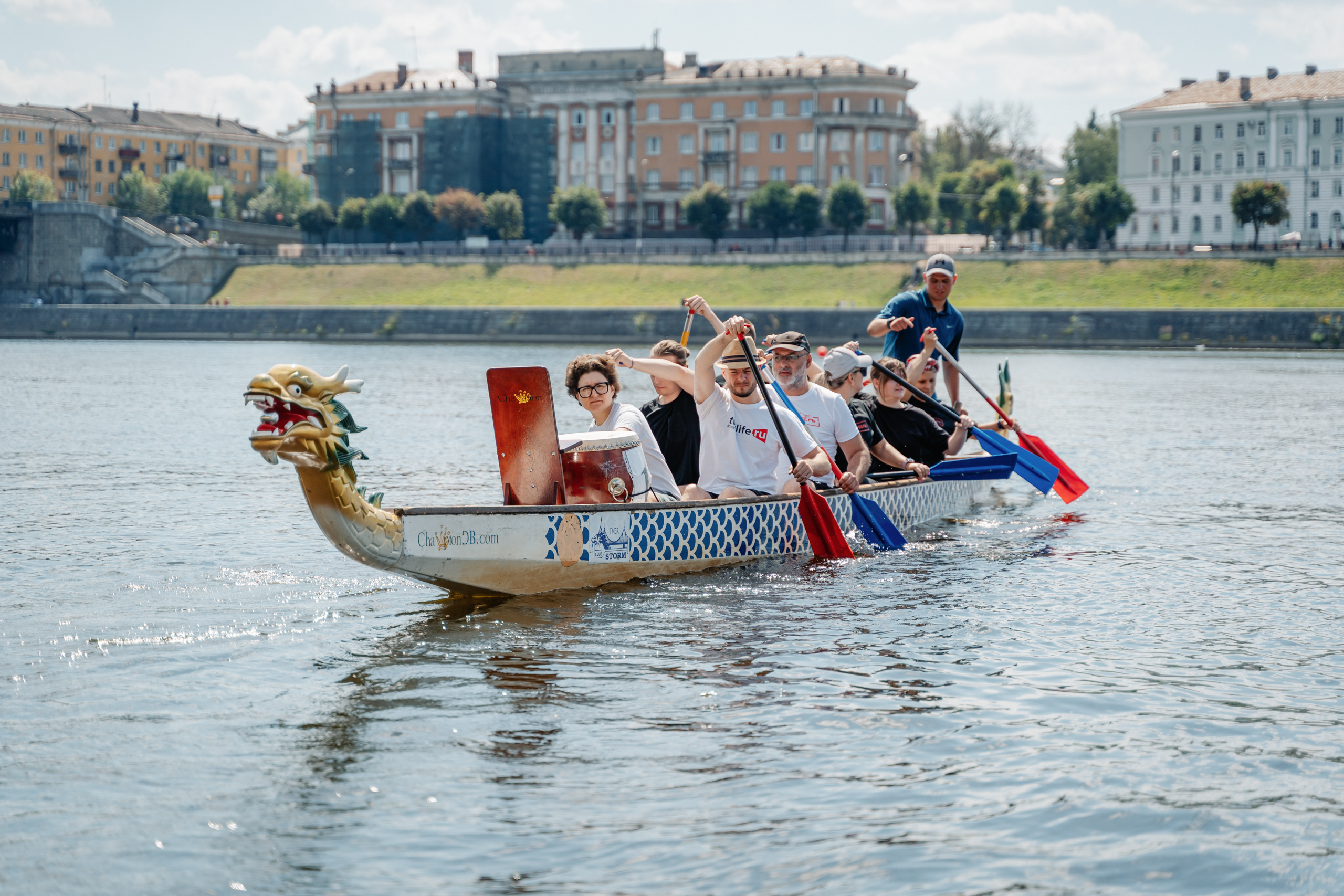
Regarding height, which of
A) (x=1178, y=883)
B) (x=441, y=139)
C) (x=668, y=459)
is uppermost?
(x=441, y=139)

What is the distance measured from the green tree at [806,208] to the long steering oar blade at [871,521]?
3067 inches

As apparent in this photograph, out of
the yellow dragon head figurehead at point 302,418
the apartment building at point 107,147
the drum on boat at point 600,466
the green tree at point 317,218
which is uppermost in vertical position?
the apartment building at point 107,147

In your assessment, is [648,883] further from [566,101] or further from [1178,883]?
[566,101]

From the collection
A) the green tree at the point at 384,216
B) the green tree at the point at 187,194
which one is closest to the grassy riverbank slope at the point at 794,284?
the green tree at the point at 384,216

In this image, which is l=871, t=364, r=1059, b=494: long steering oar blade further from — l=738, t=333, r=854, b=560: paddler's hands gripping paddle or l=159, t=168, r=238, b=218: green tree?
l=159, t=168, r=238, b=218: green tree

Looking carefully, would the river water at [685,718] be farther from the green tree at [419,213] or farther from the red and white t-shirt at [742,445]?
the green tree at [419,213]

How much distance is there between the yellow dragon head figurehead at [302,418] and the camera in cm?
827

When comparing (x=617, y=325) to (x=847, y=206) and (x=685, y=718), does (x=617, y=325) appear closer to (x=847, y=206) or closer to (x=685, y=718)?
(x=847, y=206)

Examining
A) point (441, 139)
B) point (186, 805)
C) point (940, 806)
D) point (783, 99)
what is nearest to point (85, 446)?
point (186, 805)

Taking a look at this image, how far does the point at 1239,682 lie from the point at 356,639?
5627 millimetres

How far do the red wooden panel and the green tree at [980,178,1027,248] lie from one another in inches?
2944

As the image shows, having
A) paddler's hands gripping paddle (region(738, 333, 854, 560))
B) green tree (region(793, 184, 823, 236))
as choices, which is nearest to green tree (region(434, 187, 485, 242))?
green tree (region(793, 184, 823, 236))

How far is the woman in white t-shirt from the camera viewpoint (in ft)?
34.0

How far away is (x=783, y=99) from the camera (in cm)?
10056
